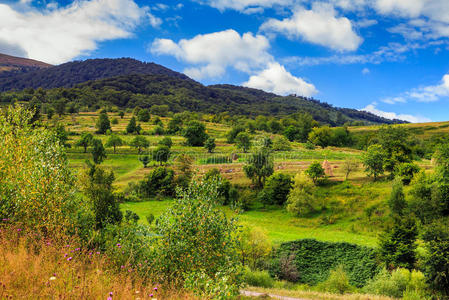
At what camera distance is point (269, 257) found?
129 feet

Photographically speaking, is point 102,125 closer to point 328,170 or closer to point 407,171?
point 328,170

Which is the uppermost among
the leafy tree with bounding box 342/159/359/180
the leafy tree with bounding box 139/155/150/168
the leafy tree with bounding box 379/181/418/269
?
the leafy tree with bounding box 342/159/359/180

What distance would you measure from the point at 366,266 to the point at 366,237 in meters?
8.25

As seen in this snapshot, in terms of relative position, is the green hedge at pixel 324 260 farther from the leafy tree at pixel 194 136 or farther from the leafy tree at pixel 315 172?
the leafy tree at pixel 194 136

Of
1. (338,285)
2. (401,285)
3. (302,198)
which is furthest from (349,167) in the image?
(338,285)

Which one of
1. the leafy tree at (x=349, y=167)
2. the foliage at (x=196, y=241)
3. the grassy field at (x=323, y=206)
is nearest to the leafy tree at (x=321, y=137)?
the grassy field at (x=323, y=206)

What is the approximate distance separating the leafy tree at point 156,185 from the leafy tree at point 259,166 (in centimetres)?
2069

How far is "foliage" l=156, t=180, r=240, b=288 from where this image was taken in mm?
12656

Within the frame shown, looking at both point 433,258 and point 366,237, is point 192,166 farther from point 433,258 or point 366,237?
point 433,258


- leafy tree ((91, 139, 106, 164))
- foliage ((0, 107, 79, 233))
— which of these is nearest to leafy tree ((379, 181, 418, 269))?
foliage ((0, 107, 79, 233))

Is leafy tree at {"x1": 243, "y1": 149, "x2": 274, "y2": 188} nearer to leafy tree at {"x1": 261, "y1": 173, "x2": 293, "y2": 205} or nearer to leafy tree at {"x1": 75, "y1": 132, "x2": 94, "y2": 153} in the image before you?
leafy tree at {"x1": 261, "y1": 173, "x2": 293, "y2": 205}

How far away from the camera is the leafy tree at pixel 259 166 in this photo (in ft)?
211

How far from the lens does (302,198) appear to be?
52.0 m

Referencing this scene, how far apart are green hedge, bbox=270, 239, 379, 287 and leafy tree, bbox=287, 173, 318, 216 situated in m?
11.3
